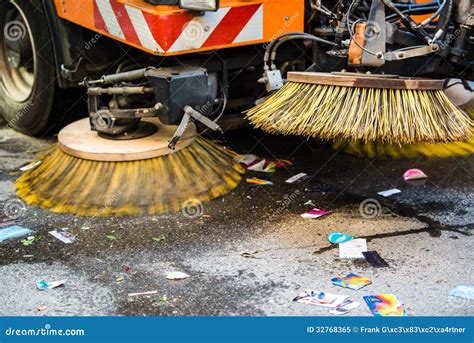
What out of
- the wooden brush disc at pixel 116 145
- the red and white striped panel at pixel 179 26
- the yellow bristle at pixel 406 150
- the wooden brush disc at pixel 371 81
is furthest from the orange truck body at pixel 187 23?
the yellow bristle at pixel 406 150

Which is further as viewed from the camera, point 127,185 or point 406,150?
point 406,150

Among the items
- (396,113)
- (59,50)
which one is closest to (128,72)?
(59,50)

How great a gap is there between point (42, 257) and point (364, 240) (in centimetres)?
152

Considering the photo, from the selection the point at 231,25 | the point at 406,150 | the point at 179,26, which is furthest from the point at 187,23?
the point at 406,150

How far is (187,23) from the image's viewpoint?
13.0 ft

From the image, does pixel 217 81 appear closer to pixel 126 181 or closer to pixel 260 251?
pixel 126 181

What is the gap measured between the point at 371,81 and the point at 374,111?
5.9 inches

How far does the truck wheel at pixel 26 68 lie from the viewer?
201 inches

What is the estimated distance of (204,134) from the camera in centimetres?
531

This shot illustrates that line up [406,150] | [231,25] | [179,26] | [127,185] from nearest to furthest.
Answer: [179,26], [231,25], [127,185], [406,150]

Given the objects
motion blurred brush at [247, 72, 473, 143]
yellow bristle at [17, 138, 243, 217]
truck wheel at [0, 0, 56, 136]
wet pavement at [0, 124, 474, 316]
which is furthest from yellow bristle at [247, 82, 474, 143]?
truck wheel at [0, 0, 56, 136]

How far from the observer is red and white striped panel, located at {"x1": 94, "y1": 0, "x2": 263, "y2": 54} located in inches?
154

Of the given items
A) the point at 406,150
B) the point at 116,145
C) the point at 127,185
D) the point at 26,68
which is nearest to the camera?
the point at 127,185

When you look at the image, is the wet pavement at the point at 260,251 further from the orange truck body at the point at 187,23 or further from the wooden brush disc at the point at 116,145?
the orange truck body at the point at 187,23
